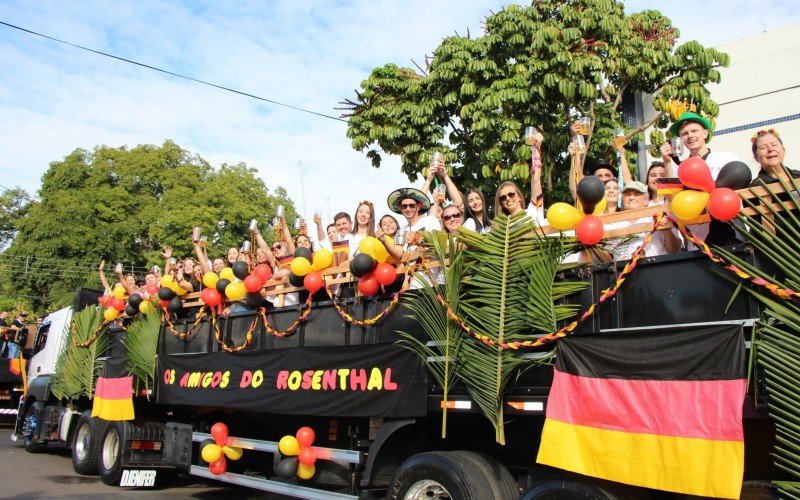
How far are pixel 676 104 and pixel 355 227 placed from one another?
6.47m

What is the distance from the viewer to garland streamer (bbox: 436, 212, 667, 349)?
401 centimetres

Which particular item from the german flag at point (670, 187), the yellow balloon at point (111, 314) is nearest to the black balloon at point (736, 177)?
the german flag at point (670, 187)

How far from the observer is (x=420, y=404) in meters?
5.13

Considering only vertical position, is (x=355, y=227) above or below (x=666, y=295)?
above

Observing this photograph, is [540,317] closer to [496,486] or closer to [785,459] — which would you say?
[496,486]

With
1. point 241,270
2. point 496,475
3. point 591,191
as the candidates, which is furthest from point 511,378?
point 241,270

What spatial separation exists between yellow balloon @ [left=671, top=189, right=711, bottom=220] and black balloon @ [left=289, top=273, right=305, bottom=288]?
3683mm

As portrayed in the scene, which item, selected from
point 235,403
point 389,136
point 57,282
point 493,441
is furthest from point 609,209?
point 57,282

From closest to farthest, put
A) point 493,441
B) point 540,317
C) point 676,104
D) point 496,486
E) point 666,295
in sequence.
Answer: point 666,295
point 540,317
point 496,486
point 493,441
point 676,104

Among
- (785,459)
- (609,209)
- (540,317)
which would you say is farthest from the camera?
(609,209)

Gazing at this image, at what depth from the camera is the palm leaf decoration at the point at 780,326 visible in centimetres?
318

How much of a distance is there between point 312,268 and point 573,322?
Result: 2898mm

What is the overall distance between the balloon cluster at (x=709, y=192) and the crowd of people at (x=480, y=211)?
0.17 metres

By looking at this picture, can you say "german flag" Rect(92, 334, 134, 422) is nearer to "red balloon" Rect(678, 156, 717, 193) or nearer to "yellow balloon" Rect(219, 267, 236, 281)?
"yellow balloon" Rect(219, 267, 236, 281)
